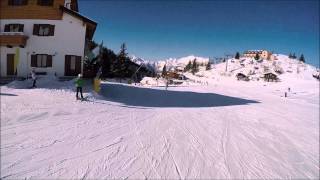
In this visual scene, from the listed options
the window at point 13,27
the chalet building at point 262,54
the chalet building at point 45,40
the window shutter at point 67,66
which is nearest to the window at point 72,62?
the chalet building at point 45,40

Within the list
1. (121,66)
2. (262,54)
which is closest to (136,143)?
(121,66)

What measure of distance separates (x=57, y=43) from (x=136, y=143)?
59.7 ft

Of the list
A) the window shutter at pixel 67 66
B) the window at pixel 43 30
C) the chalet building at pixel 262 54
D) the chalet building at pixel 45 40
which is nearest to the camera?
the chalet building at pixel 45 40

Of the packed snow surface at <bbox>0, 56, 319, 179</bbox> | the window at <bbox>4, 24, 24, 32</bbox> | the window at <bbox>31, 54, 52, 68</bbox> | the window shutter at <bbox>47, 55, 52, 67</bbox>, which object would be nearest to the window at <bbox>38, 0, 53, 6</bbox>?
the window at <bbox>4, 24, 24, 32</bbox>

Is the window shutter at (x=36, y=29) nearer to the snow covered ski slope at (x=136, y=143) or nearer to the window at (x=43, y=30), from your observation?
the window at (x=43, y=30)

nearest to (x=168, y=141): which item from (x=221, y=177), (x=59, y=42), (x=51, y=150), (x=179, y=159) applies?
(x=179, y=159)

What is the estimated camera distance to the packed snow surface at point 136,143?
9.96 metres

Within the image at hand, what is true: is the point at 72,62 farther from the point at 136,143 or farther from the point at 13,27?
the point at 136,143

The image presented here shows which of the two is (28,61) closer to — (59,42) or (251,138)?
(59,42)

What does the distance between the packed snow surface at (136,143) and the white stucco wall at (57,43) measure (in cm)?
608

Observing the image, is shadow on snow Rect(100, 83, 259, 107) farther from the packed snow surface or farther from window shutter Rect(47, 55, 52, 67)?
window shutter Rect(47, 55, 52, 67)

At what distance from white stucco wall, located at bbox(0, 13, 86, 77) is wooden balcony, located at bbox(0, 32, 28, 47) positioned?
0.83m

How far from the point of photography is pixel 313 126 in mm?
23109

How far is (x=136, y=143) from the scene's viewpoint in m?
12.7
